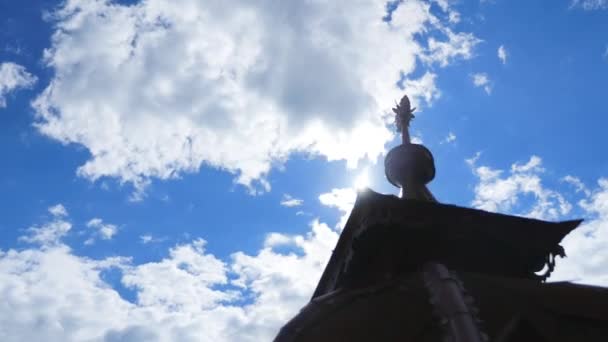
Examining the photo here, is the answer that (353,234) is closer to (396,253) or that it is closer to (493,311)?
(396,253)

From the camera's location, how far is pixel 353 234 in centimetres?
1146

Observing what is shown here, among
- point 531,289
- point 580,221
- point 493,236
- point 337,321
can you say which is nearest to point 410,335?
point 337,321

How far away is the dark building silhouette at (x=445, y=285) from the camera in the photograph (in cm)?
773

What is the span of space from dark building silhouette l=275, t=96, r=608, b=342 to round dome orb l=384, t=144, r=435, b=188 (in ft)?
13.9

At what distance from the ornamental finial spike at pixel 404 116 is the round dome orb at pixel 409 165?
1679 millimetres

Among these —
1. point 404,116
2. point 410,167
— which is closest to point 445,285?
point 410,167

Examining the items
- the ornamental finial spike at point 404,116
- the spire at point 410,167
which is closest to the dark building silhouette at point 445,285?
the spire at point 410,167

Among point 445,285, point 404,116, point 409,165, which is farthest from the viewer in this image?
point 404,116

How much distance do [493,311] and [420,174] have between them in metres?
7.96

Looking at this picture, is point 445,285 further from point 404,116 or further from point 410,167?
point 404,116

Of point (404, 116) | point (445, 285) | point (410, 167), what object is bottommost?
point (445, 285)

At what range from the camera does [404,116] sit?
1900 cm

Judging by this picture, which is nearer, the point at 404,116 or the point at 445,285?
the point at 445,285

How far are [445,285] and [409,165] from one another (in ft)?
25.5
